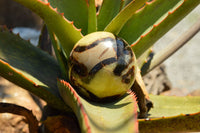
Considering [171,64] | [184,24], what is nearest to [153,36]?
[171,64]

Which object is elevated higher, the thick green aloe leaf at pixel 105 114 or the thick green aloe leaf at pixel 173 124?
the thick green aloe leaf at pixel 105 114

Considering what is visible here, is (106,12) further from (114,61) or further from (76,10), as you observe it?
(114,61)

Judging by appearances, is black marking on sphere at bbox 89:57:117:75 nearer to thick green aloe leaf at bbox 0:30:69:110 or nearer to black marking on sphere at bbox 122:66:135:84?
black marking on sphere at bbox 122:66:135:84

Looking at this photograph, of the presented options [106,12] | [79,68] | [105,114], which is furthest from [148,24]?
[105,114]

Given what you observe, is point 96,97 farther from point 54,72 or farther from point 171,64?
point 171,64

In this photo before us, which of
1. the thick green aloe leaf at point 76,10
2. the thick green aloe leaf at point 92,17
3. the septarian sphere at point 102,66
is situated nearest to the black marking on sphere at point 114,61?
the septarian sphere at point 102,66

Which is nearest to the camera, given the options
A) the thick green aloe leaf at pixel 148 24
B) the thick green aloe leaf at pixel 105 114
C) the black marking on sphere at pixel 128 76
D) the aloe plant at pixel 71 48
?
the thick green aloe leaf at pixel 105 114

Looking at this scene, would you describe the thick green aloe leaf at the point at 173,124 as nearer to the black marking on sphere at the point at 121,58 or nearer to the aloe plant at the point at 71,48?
the aloe plant at the point at 71,48
